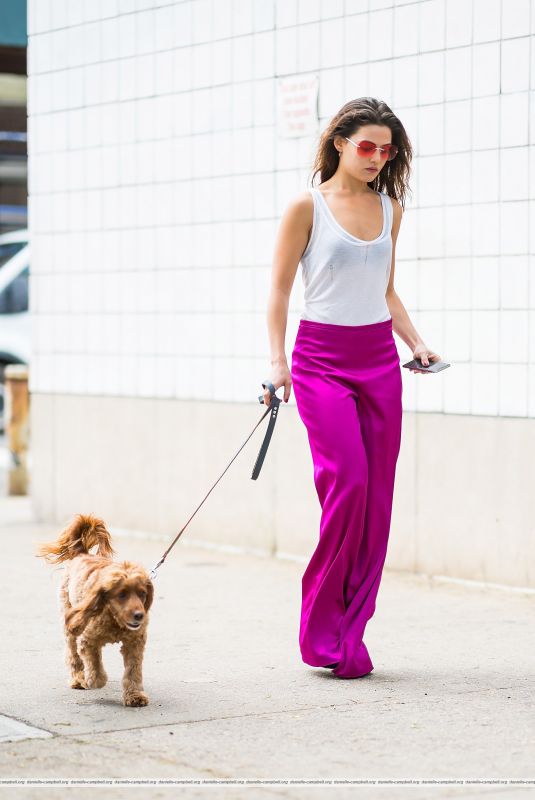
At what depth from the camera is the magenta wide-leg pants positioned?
18.7 ft

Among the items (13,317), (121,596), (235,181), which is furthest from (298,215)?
(13,317)

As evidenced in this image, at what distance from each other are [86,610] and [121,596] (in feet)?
0.50

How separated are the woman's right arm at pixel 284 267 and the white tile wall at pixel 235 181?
7.02 ft

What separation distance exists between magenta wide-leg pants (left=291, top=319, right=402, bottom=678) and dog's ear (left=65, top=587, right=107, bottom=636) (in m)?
0.89

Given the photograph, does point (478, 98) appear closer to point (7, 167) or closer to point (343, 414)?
point (343, 414)

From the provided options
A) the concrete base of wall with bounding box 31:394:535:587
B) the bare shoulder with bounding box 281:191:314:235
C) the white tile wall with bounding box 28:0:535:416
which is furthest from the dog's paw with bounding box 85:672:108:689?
the white tile wall with bounding box 28:0:535:416

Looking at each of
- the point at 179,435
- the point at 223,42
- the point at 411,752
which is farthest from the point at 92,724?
the point at 223,42

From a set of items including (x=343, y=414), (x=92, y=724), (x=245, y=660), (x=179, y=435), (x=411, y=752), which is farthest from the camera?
(x=179, y=435)

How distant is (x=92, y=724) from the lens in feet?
16.4

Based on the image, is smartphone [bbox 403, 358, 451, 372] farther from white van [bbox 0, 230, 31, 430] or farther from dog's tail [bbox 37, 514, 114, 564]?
white van [bbox 0, 230, 31, 430]

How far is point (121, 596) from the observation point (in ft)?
16.9

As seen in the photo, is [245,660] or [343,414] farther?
[245,660]

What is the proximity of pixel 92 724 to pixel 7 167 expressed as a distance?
1478cm

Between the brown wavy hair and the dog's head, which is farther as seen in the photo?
the brown wavy hair
